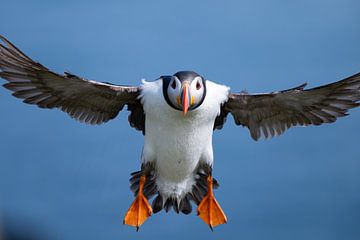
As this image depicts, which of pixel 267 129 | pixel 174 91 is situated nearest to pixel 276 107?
pixel 267 129

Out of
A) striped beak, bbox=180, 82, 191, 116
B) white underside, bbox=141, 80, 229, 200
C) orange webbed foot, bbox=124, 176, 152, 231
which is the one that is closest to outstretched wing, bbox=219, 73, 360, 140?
white underside, bbox=141, 80, 229, 200

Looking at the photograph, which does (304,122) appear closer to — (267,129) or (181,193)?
(267,129)

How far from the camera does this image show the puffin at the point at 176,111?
3.92m

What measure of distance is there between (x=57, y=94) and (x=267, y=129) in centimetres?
151

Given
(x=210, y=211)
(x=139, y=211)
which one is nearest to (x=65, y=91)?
(x=139, y=211)

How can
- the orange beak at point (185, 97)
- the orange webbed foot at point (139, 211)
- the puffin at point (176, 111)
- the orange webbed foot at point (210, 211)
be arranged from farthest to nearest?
the orange webbed foot at point (210, 211) → the orange webbed foot at point (139, 211) → the puffin at point (176, 111) → the orange beak at point (185, 97)

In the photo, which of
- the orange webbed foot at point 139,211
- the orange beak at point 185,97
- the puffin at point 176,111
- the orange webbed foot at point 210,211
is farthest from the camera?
the orange webbed foot at point 210,211

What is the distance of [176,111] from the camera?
3.88m

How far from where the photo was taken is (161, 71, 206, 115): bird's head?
3691 mm

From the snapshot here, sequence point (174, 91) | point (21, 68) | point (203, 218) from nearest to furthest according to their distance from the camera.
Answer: point (174, 91)
point (21, 68)
point (203, 218)

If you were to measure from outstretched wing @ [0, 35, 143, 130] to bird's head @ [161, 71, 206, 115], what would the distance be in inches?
17.6

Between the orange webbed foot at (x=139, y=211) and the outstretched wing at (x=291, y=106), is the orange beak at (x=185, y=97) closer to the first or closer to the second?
the outstretched wing at (x=291, y=106)

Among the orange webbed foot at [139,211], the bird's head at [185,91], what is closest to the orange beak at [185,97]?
Answer: the bird's head at [185,91]

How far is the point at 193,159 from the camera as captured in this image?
4145mm
